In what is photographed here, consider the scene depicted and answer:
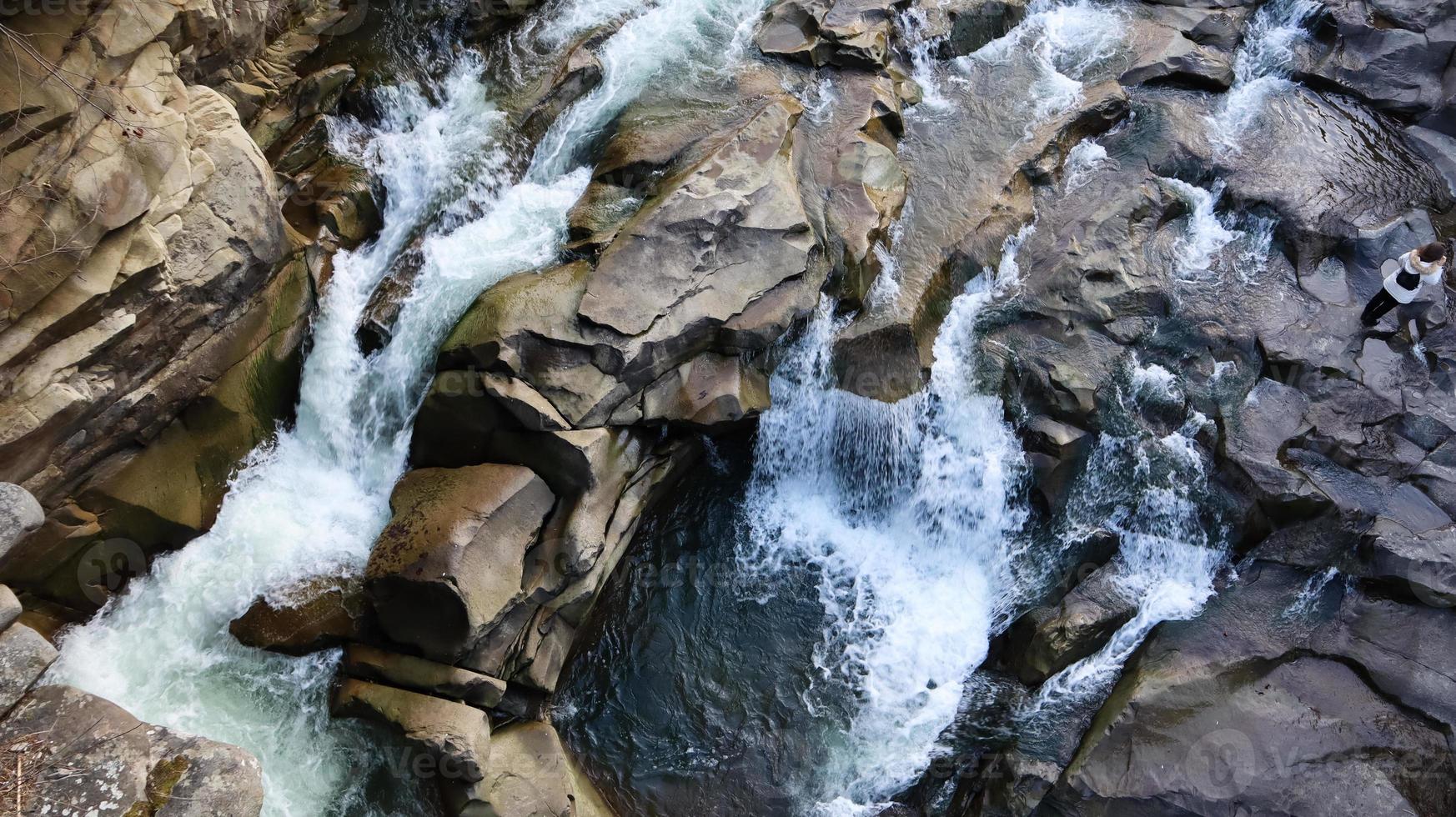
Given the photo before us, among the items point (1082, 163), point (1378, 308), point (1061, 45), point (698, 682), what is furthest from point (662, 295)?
point (1378, 308)

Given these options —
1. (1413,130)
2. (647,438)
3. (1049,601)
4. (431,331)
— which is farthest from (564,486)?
(1413,130)

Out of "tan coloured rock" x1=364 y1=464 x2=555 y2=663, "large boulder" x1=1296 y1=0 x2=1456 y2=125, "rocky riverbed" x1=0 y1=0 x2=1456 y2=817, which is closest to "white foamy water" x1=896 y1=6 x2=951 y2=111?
"rocky riverbed" x1=0 y1=0 x2=1456 y2=817

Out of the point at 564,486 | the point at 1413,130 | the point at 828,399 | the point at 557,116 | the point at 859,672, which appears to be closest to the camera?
the point at 564,486

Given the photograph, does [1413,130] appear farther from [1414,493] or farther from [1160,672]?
[1160,672]

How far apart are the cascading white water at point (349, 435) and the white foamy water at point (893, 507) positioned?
294cm

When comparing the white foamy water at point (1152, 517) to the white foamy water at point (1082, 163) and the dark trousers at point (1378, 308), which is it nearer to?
the dark trousers at point (1378, 308)

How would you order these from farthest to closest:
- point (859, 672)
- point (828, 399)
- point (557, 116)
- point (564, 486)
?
point (557, 116) → point (828, 399) → point (859, 672) → point (564, 486)

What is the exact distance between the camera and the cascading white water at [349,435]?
714 centimetres

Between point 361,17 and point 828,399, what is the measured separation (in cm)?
668

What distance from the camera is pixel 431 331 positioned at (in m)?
8.48

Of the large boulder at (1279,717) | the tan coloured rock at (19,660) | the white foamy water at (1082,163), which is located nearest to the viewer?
the tan coloured rock at (19,660)

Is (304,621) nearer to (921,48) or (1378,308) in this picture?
(921,48)

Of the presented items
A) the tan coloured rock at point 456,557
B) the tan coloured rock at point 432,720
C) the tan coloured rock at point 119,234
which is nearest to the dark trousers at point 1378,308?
the tan coloured rock at point 456,557

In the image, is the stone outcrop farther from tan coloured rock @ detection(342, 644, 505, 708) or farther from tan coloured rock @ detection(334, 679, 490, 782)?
tan coloured rock @ detection(334, 679, 490, 782)
